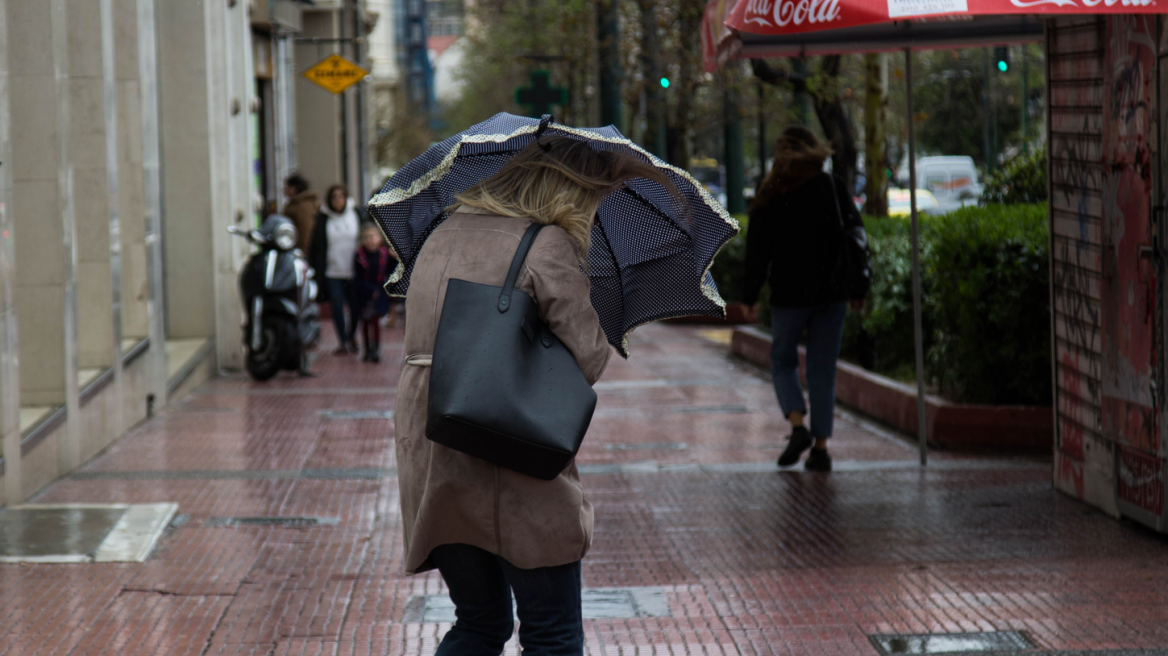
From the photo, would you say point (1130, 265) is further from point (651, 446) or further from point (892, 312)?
point (892, 312)

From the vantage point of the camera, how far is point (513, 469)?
306 cm

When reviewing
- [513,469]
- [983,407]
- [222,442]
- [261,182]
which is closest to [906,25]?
[983,407]

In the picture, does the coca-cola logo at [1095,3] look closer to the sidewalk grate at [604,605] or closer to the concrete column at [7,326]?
the sidewalk grate at [604,605]

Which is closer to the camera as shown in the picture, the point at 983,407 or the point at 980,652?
the point at 980,652

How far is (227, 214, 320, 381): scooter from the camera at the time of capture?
12.5 m

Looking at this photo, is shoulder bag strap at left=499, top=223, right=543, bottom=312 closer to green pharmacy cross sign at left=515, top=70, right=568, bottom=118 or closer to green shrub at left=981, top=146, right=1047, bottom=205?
green shrub at left=981, top=146, right=1047, bottom=205

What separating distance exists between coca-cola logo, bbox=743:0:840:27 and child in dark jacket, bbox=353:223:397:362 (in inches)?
331

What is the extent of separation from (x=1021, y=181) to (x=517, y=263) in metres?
7.86

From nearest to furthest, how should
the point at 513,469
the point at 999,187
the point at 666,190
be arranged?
1. the point at 513,469
2. the point at 666,190
3. the point at 999,187

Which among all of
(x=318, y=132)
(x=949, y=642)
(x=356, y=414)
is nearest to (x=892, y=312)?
(x=356, y=414)

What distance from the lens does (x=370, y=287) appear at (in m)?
14.3

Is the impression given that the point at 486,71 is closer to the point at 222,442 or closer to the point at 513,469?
the point at 222,442

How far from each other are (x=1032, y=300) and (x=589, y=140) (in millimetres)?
5633

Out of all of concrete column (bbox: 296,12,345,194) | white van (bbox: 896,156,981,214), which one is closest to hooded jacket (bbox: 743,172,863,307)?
concrete column (bbox: 296,12,345,194)
